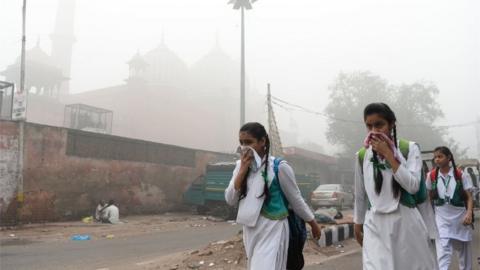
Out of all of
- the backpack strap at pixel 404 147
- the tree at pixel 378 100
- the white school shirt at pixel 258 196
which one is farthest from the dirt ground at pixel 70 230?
the tree at pixel 378 100

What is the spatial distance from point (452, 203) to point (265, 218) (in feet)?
10.4

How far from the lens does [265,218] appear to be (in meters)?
2.95

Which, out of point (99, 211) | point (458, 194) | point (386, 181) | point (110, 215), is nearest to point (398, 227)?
point (386, 181)

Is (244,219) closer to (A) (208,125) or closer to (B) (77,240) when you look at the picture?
(B) (77,240)

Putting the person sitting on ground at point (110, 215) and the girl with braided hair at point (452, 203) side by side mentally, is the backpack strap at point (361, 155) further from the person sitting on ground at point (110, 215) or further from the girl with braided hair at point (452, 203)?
the person sitting on ground at point (110, 215)

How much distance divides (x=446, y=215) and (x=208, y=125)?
1587 inches

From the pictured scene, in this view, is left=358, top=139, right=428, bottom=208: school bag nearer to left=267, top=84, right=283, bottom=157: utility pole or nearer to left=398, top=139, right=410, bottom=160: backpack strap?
left=398, top=139, right=410, bottom=160: backpack strap

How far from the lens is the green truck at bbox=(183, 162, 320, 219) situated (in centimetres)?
1530

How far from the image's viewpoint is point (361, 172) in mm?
2809

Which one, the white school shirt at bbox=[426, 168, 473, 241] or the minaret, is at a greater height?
the minaret

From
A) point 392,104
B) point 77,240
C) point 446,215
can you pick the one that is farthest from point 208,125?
point 446,215

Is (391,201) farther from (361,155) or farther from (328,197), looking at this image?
(328,197)

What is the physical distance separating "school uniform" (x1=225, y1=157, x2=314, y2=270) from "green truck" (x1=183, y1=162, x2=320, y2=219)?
11949mm

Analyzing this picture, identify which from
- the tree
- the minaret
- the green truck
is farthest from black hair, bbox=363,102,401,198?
the minaret
